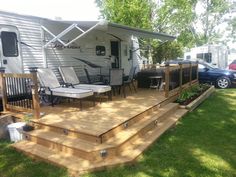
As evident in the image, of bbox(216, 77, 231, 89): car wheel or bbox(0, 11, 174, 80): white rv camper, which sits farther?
bbox(216, 77, 231, 89): car wheel

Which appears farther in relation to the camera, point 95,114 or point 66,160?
point 95,114

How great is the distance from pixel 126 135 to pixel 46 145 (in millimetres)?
1479

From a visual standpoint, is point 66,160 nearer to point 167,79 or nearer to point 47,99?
point 47,99

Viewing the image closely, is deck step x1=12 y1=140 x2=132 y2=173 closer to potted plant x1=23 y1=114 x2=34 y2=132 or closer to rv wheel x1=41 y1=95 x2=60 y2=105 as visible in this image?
potted plant x1=23 y1=114 x2=34 y2=132

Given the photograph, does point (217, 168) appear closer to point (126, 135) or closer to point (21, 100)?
point (126, 135)

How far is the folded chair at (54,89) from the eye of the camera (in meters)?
5.95

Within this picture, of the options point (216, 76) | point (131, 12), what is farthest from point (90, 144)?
point (131, 12)

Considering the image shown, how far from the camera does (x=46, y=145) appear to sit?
178 inches

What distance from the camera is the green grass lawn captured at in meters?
3.70

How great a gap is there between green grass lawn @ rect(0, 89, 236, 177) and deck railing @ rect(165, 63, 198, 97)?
70.9 inches

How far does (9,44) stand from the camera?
21.3 feet

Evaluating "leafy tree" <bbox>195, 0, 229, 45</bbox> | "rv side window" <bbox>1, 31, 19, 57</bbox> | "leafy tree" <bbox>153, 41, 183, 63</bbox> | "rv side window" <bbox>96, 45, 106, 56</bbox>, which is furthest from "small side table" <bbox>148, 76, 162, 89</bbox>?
"leafy tree" <bbox>195, 0, 229, 45</bbox>

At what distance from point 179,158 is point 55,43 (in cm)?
546

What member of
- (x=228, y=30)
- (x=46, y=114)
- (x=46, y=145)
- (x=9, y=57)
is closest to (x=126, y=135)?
(x=46, y=145)
